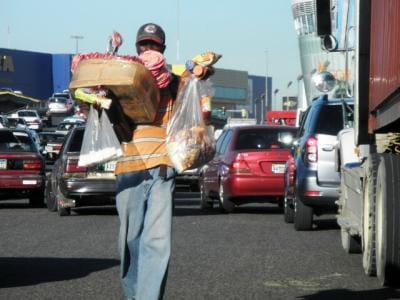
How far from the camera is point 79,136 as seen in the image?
64.5ft

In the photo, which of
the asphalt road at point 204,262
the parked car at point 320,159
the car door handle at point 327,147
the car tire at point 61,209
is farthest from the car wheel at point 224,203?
the car door handle at point 327,147

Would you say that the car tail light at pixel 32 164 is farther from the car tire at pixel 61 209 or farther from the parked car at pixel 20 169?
the car tire at pixel 61 209

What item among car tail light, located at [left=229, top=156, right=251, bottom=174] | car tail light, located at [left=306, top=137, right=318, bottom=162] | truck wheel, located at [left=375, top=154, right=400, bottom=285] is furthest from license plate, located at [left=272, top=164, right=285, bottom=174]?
truck wheel, located at [left=375, top=154, right=400, bottom=285]

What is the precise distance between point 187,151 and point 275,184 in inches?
469

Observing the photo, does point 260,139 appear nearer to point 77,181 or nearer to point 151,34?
point 77,181

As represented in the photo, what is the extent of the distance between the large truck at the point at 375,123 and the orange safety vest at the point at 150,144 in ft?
4.96

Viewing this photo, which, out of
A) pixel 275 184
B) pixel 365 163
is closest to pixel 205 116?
pixel 365 163

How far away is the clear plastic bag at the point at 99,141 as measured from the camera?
284 inches

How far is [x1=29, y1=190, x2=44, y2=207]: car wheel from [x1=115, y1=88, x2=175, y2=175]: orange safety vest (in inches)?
590

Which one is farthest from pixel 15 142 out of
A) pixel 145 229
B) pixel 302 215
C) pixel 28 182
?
pixel 145 229

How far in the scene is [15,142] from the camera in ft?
73.2

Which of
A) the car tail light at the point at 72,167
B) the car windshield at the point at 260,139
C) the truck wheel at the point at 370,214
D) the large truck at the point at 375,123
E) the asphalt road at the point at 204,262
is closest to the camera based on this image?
the large truck at the point at 375,123

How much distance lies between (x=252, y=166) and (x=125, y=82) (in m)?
12.2

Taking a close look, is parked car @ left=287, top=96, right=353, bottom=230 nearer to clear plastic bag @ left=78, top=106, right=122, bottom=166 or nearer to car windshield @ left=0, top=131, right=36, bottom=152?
clear plastic bag @ left=78, top=106, right=122, bottom=166
